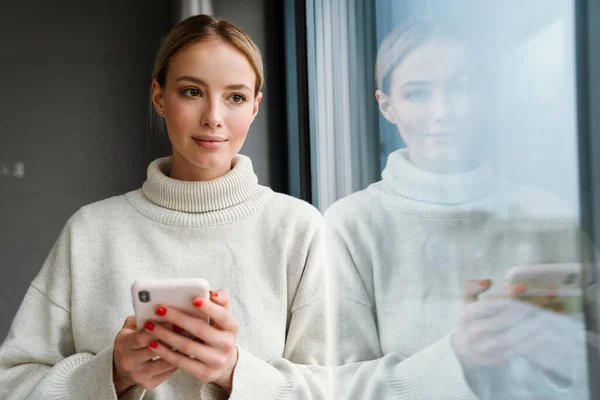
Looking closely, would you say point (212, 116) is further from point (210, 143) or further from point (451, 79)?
point (451, 79)

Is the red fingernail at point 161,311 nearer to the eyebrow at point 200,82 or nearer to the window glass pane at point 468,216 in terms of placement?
the window glass pane at point 468,216

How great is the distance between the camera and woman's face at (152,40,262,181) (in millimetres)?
1123

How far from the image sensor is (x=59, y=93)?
261 cm

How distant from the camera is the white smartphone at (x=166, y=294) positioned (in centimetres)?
87

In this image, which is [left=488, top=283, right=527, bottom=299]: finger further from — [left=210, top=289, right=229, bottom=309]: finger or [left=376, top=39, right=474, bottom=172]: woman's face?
[left=210, top=289, right=229, bottom=309]: finger

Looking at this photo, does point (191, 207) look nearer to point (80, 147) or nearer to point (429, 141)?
point (429, 141)

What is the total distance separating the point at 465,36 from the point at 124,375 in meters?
0.75

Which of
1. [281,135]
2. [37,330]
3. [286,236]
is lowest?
[37,330]

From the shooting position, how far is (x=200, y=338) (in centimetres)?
90

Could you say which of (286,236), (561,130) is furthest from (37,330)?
(561,130)

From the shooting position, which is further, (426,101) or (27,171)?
(27,171)

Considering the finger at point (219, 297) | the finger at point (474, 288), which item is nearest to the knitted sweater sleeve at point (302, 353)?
the finger at point (219, 297)

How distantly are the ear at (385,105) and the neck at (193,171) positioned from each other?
0.50 meters

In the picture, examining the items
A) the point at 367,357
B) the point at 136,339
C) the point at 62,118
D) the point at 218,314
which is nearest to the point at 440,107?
the point at 367,357
